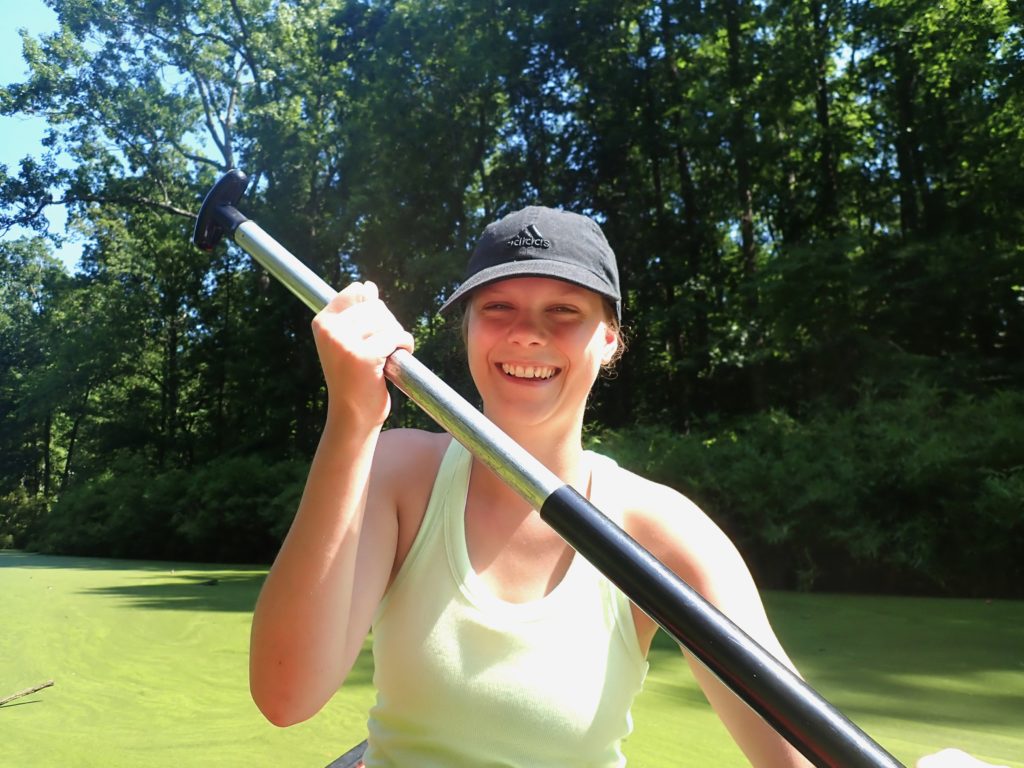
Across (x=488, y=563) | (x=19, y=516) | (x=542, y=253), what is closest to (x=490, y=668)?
(x=488, y=563)

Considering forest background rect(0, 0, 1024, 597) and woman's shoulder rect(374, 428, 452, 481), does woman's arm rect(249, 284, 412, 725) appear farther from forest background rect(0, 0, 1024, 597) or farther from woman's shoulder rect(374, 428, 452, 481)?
forest background rect(0, 0, 1024, 597)

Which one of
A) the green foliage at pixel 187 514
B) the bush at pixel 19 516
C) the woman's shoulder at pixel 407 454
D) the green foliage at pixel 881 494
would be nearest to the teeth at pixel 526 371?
the woman's shoulder at pixel 407 454

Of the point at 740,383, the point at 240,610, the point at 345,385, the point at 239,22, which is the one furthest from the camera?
the point at 239,22

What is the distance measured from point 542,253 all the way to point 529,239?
0.02m

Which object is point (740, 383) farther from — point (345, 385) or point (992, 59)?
point (345, 385)

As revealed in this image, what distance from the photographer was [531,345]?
3.34ft

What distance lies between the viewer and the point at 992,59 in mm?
7426

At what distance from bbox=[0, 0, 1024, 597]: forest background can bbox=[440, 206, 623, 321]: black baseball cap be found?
4016mm

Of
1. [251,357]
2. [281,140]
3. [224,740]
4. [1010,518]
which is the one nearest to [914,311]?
[1010,518]

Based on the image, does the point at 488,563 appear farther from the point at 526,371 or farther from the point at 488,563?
the point at 526,371

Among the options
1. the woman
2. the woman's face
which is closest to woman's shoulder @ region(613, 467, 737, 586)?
the woman

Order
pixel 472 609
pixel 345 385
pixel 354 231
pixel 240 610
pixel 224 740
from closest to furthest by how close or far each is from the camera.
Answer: pixel 345 385 < pixel 472 609 < pixel 224 740 < pixel 240 610 < pixel 354 231

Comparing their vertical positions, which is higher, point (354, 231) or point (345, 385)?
point (354, 231)

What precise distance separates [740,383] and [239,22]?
9.56m
